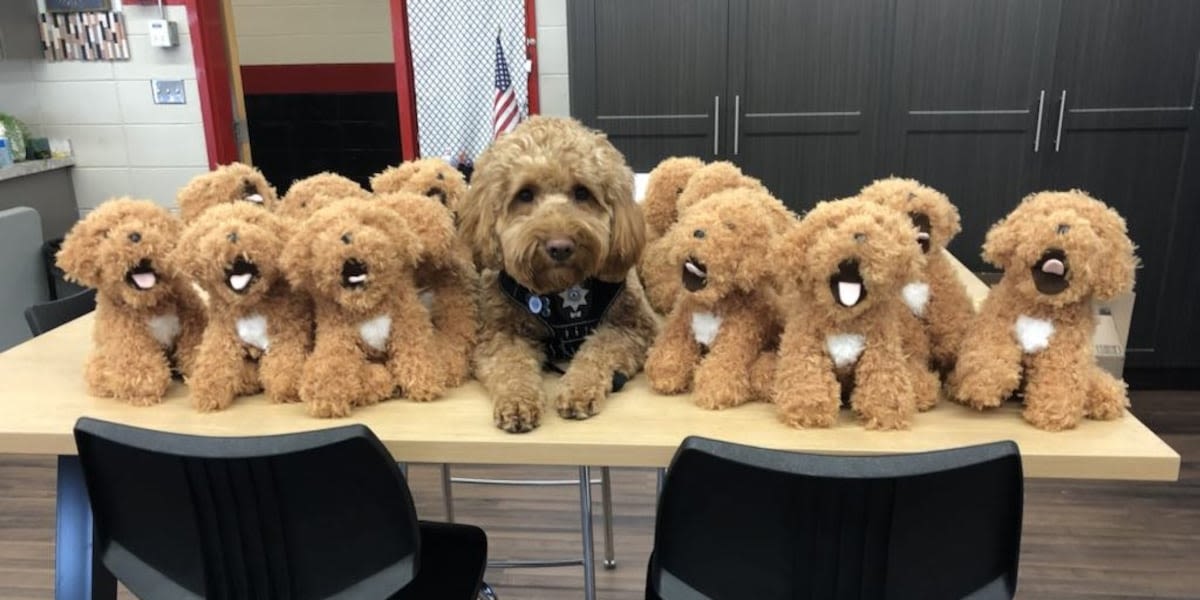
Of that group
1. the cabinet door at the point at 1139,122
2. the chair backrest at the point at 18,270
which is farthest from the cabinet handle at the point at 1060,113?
the chair backrest at the point at 18,270

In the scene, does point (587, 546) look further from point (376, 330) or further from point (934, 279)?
point (934, 279)

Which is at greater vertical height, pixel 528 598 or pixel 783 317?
pixel 783 317

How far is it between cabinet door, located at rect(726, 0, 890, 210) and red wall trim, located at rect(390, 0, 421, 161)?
59.4 inches

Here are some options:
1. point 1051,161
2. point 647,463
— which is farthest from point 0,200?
point 1051,161

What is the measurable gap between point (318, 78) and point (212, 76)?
1782 millimetres

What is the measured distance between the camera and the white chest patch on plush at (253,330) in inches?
50.2

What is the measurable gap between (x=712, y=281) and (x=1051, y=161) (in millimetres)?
2743

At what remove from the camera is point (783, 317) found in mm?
1274

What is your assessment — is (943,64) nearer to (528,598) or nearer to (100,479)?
(528,598)

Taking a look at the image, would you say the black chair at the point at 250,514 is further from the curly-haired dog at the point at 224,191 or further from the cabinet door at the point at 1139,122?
the cabinet door at the point at 1139,122

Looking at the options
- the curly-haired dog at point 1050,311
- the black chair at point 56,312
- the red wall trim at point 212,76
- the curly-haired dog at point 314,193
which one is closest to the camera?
the curly-haired dog at point 1050,311

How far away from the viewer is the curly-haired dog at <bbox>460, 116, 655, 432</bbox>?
1234mm

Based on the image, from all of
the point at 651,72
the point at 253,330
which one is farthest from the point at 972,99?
the point at 253,330

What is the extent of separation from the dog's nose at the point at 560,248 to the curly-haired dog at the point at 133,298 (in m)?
0.61
